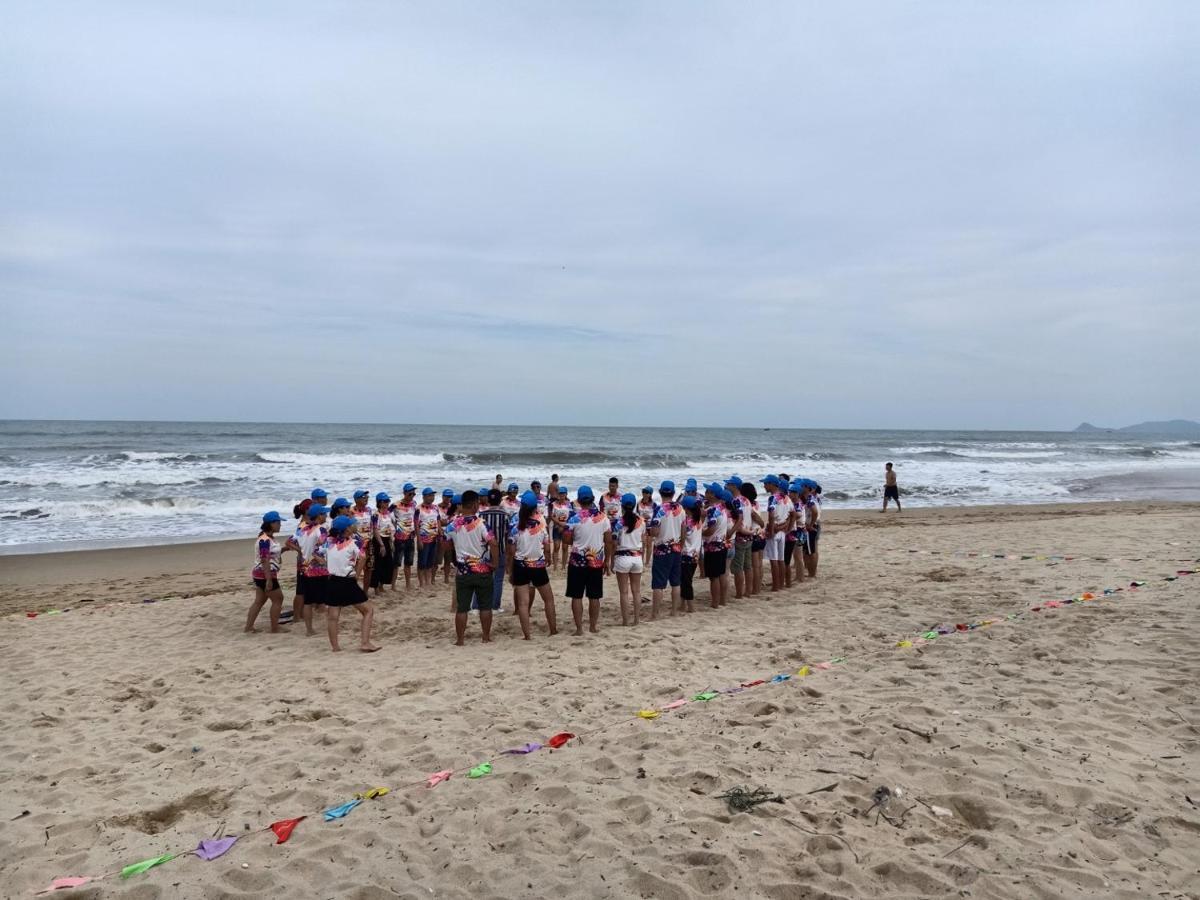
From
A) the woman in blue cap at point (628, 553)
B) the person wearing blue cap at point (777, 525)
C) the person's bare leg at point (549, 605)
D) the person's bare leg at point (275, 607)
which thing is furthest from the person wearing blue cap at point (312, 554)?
the person wearing blue cap at point (777, 525)

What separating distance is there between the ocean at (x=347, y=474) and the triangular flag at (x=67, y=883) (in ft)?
47.2

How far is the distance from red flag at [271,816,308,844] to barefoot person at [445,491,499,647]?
146 inches

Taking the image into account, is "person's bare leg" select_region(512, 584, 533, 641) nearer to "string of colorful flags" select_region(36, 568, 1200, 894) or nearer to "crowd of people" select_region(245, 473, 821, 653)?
"crowd of people" select_region(245, 473, 821, 653)

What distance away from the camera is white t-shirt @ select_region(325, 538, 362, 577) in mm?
7695

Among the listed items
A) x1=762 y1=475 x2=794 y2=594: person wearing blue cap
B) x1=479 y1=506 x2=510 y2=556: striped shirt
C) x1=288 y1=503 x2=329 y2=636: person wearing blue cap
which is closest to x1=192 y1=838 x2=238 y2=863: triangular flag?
x1=288 y1=503 x2=329 y2=636: person wearing blue cap

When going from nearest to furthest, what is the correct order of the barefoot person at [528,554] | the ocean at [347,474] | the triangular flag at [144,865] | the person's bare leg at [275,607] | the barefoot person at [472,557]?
the triangular flag at [144,865] → the barefoot person at [472,557] → the barefoot person at [528,554] → the person's bare leg at [275,607] → the ocean at [347,474]

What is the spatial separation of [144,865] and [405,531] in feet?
24.4

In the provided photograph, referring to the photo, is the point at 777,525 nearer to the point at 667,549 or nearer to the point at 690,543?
the point at 690,543

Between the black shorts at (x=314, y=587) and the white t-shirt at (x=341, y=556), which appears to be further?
the black shorts at (x=314, y=587)

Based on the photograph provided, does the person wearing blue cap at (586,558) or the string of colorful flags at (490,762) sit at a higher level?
the person wearing blue cap at (586,558)

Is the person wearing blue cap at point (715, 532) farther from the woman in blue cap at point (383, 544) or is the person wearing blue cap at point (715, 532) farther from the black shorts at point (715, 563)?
the woman in blue cap at point (383, 544)

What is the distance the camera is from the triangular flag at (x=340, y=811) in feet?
14.0

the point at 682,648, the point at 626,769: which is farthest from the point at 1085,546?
the point at 626,769

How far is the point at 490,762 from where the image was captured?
16.1 feet
